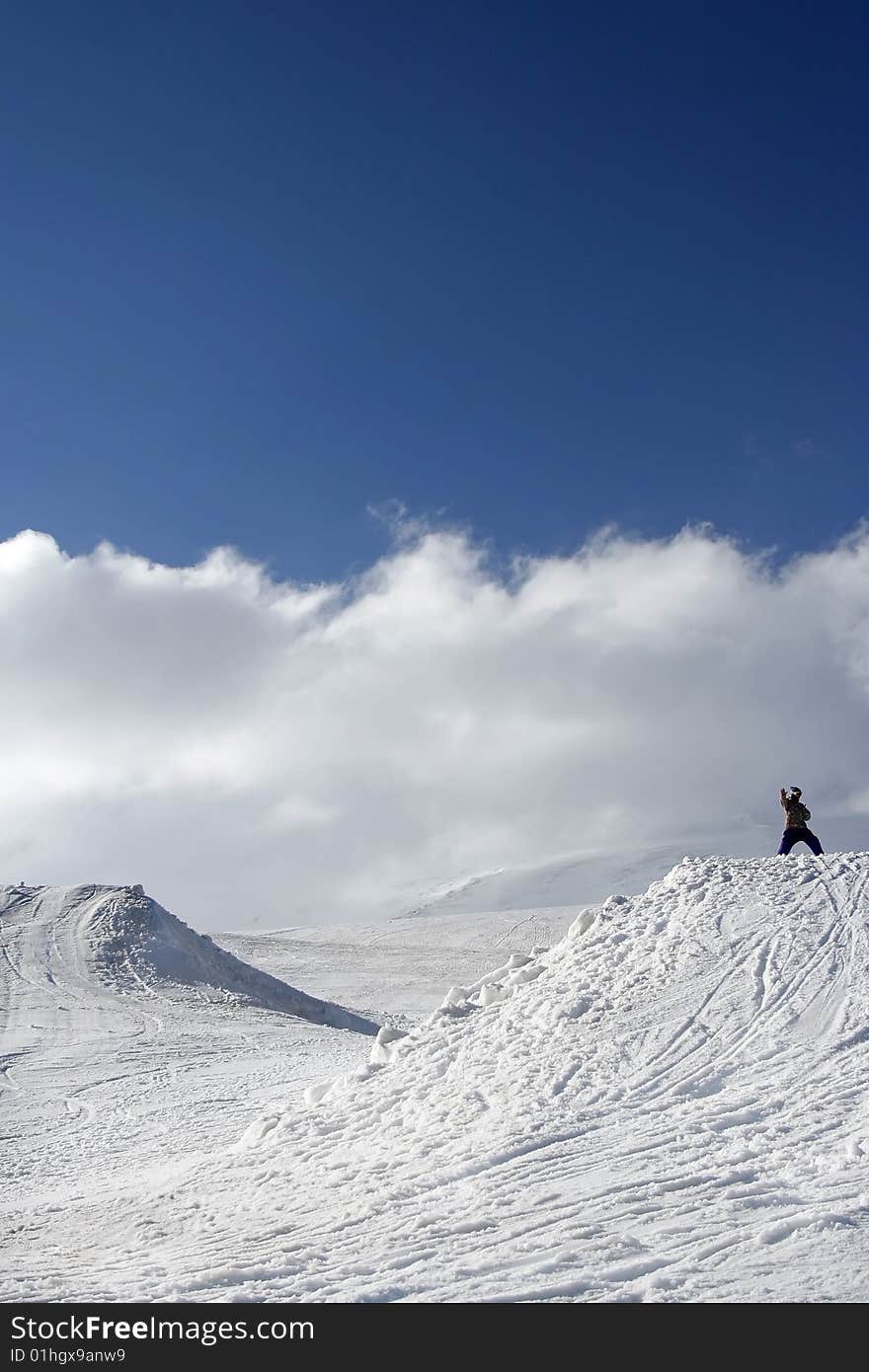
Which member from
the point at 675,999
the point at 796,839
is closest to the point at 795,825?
the point at 796,839

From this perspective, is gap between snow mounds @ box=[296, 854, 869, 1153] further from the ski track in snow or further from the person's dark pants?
the person's dark pants

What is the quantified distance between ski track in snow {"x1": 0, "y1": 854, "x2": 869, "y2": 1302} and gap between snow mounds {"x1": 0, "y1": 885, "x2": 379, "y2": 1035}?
28.2 ft

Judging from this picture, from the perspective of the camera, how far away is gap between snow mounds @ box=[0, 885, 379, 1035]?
22.7 m

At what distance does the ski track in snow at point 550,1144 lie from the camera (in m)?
5.93

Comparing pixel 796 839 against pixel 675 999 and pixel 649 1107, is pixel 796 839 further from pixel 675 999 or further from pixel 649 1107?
pixel 649 1107

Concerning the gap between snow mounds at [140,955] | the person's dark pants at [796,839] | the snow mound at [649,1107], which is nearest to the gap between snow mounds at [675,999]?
the snow mound at [649,1107]

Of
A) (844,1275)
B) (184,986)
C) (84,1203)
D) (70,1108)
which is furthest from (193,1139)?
(184,986)

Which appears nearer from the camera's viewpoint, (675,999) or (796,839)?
(675,999)

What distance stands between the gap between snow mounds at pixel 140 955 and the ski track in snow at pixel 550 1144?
8.59 metres

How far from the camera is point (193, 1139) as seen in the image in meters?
10.8

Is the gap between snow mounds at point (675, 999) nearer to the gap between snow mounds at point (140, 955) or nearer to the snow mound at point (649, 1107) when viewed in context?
the snow mound at point (649, 1107)

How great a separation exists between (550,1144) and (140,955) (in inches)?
726

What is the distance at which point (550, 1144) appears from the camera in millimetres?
7629
